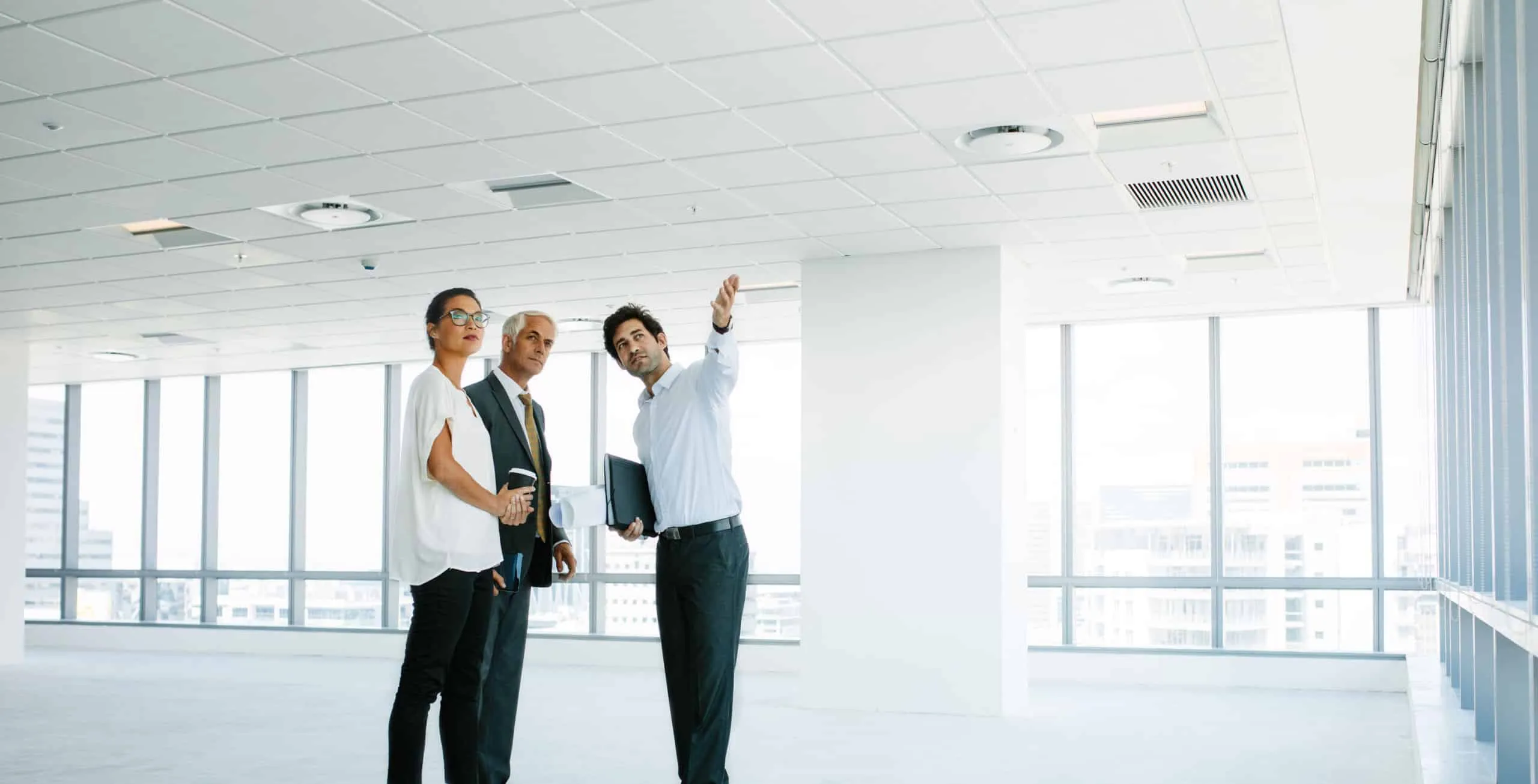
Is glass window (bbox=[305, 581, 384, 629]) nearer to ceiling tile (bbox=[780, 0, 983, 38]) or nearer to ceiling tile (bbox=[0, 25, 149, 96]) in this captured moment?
ceiling tile (bbox=[0, 25, 149, 96])

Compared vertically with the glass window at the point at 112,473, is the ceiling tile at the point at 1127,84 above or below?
above

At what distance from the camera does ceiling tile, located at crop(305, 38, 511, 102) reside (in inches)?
193

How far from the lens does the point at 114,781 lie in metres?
5.89

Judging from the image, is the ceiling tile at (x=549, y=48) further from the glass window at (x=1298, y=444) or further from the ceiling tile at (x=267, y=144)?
the glass window at (x=1298, y=444)

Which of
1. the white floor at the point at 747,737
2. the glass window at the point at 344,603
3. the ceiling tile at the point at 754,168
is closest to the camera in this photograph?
the white floor at the point at 747,737

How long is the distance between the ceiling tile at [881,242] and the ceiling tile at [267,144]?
3054mm

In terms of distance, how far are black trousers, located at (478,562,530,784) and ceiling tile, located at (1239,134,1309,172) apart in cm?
399

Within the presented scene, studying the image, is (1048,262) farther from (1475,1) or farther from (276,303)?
(276,303)

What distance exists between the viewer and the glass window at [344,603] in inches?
548

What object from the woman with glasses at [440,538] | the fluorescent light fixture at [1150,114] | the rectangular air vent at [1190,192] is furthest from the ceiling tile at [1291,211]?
the woman with glasses at [440,538]

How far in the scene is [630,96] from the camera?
5461mm

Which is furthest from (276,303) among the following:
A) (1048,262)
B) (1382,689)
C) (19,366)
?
(1382,689)

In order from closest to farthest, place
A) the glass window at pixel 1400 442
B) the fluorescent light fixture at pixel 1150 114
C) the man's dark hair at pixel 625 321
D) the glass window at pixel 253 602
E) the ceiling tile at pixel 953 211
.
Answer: the man's dark hair at pixel 625 321 → the fluorescent light fixture at pixel 1150 114 → the ceiling tile at pixel 953 211 → the glass window at pixel 1400 442 → the glass window at pixel 253 602

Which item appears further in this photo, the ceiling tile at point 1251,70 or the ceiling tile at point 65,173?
the ceiling tile at point 65,173
